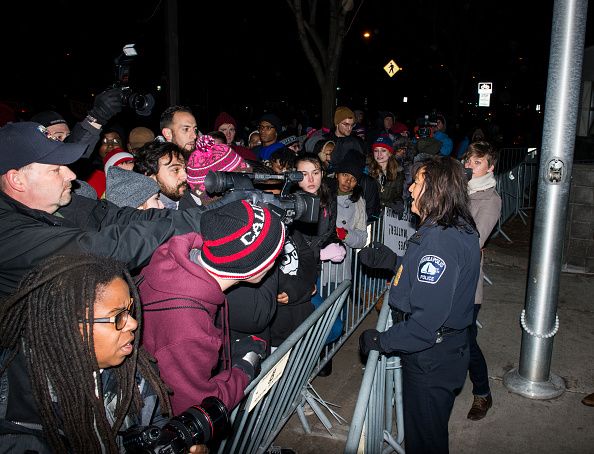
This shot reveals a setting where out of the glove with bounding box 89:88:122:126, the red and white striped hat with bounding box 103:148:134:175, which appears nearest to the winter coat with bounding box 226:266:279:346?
the glove with bounding box 89:88:122:126

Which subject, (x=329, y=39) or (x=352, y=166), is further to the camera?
(x=329, y=39)

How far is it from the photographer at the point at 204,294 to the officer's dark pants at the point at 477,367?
227 centimetres

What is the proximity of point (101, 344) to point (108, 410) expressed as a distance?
284 millimetres

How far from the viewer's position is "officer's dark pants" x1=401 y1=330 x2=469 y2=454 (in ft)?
10.1

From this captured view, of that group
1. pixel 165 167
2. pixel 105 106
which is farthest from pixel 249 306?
pixel 105 106

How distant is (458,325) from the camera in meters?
3.11

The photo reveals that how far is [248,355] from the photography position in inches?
101

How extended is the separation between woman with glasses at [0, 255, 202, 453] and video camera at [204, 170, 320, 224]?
0.83m

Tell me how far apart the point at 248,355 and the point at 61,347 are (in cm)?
96

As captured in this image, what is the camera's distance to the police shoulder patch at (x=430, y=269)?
2932mm

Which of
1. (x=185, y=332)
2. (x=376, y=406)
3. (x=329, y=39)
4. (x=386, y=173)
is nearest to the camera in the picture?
(x=185, y=332)

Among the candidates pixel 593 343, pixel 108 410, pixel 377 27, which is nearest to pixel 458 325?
pixel 108 410

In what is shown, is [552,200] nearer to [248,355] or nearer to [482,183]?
Result: [482,183]

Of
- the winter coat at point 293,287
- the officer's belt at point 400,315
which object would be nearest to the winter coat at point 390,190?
the winter coat at point 293,287
